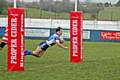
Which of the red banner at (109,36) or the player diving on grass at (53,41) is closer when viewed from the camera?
the player diving on grass at (53,41)

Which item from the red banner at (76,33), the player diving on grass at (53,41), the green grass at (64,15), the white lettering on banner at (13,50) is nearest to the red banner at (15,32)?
the white lettering on banner at (13,50)

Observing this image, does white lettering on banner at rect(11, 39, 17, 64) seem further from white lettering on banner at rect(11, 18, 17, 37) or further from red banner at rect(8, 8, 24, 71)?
white lettering on banner at rect(11, 18, 17, 37)

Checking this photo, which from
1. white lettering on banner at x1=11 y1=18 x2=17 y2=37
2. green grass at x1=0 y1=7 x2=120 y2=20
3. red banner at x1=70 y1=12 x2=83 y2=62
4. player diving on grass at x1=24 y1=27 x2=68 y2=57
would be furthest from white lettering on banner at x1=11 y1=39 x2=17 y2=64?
green grass at x1=0 y1=7 x2=120 y2=20

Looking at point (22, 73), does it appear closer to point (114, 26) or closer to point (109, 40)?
point (109, 40)

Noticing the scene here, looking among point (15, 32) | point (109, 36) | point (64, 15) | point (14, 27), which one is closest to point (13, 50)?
point (15, 32)

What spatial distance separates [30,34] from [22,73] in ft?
103

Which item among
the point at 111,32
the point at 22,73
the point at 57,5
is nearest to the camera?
the point at 22,73

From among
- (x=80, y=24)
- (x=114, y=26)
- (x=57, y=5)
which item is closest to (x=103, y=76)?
(x=80, y=24)

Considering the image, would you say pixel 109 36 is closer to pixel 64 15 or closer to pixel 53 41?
pixel 64 15

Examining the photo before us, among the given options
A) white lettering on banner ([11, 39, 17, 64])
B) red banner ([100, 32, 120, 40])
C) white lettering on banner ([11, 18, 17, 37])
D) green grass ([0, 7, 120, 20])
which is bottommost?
red banner ([100, 32, 120, 40])

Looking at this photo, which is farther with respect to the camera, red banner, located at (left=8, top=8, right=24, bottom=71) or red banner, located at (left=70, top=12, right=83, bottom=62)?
red banner, located at (left=70, top=12, right=83, bottom=62)

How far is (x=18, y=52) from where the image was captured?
14.2 m

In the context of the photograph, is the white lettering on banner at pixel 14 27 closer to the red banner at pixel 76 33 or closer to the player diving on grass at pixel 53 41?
the player diving on grass at pixel 53 41

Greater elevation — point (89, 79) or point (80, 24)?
point (80, 24)
